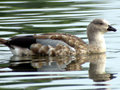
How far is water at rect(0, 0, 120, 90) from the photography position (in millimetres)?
9469

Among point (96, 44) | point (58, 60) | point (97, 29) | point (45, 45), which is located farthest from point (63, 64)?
point (97, 29)

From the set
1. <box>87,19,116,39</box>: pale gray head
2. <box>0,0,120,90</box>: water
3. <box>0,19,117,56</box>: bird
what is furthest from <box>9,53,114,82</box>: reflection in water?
<box>87,19,116,39</box>: pale gray head

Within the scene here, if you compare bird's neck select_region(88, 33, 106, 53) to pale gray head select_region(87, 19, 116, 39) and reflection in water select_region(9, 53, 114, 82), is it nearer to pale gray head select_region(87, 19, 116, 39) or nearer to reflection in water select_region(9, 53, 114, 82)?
pale gray head select_region(87, 19, 116, 39)

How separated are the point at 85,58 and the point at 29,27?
17.7 ft

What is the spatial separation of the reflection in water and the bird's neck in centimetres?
32

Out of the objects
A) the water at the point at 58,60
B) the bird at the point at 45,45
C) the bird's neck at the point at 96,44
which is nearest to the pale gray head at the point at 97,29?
the bird's neck at the point at 96,44

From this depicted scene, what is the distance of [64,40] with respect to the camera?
13094mm

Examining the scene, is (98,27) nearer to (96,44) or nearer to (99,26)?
(99,26)

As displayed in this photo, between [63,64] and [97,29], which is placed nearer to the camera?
[63,64]

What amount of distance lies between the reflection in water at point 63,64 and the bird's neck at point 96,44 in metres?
0.32

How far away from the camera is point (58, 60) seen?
40.7 ft

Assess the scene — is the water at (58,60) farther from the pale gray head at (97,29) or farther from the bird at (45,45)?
the pale gray head at (97,29)

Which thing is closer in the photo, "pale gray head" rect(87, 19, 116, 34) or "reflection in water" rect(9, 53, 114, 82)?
"reflection in water" rect(9, 53, 114, 82)

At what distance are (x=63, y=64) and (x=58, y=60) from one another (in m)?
0.73
